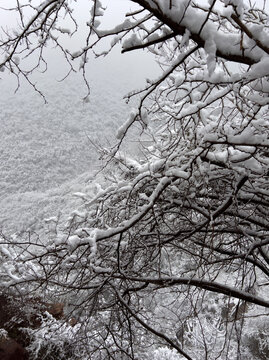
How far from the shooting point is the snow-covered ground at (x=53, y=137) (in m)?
20.2

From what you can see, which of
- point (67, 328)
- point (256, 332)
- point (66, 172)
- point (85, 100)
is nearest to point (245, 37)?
point (85, 100)

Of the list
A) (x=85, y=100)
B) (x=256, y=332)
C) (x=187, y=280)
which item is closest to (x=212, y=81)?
(x=85, y=100)

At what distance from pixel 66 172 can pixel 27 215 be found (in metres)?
6.69

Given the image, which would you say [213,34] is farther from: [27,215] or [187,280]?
[27,215]

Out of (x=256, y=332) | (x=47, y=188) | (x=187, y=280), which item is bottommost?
(x=187, y=280)

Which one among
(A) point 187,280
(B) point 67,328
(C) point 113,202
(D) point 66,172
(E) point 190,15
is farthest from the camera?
(D) point 66,172

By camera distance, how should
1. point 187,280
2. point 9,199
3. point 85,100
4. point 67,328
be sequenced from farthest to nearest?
point 9,199
point 67,328
point 187,280
point 85,100

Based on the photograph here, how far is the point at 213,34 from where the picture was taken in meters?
1.33

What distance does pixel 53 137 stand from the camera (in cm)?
2995

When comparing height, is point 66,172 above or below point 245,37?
above

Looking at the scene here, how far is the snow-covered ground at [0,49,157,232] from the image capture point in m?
20.2

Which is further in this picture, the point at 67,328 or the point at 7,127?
the point at 7,127

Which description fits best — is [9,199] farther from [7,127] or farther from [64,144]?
[7,127]

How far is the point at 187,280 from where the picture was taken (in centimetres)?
265
